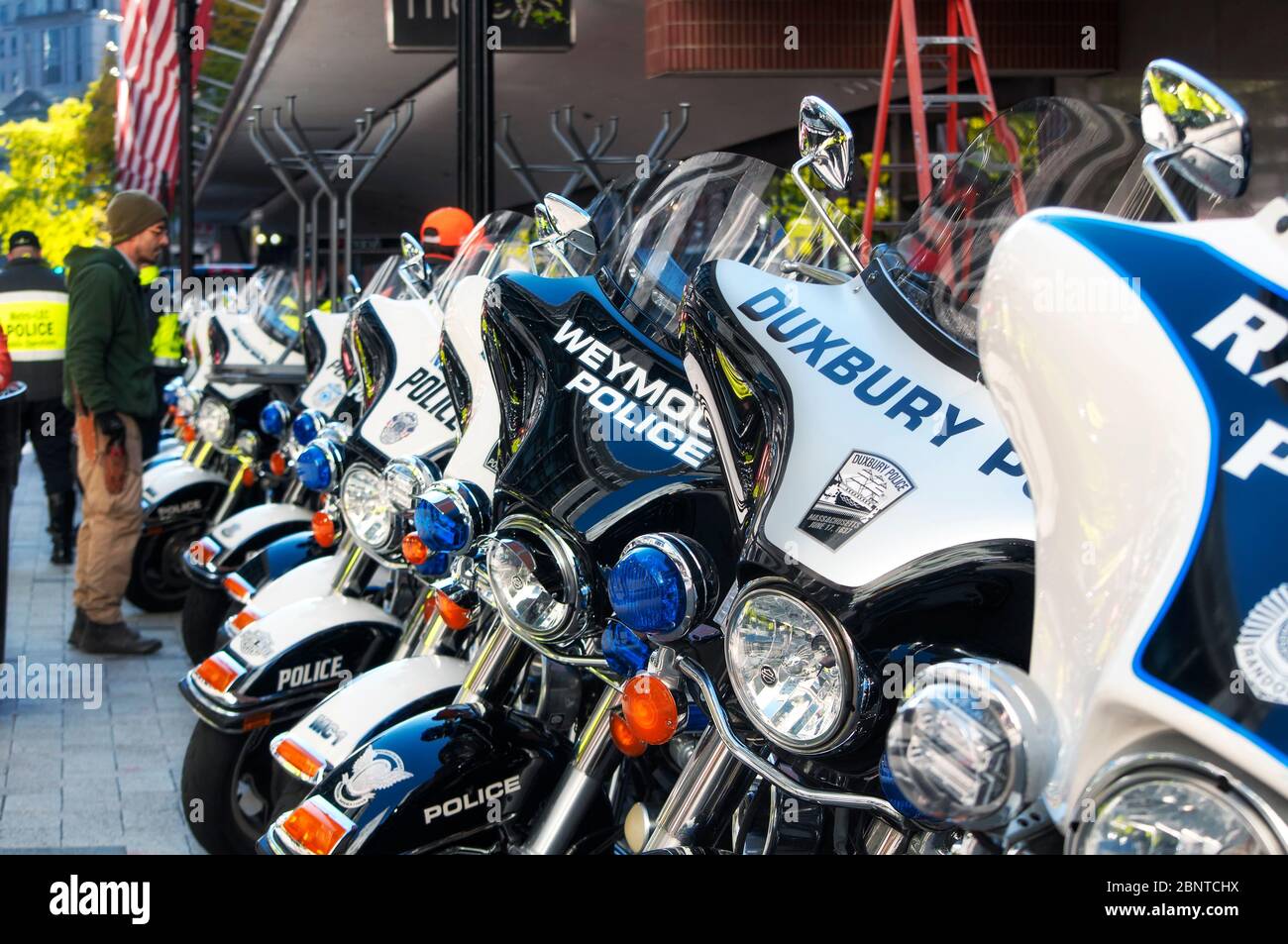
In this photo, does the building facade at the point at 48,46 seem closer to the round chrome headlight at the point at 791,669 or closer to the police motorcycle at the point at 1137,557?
the round chrome headlight at the point at 791,669

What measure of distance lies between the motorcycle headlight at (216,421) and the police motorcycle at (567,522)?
430 cm

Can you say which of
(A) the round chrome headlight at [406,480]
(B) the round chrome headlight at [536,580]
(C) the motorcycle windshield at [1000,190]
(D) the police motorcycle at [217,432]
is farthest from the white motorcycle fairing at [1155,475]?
(D) the police motorcycle at [217,432]

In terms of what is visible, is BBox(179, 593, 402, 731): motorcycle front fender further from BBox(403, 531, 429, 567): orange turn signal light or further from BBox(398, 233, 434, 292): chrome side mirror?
BBox(398, 233, 434, 292): chrome side mirror

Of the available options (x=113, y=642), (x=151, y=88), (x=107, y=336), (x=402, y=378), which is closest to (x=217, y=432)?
(x=107, y=336)

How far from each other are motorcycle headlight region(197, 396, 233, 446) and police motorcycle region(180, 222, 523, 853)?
301 cm

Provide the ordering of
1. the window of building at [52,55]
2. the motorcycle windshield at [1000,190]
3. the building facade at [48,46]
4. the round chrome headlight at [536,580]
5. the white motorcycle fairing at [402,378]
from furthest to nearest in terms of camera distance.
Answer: the white motorcycle fairing at [402,378], the window of building at [52,55], the building facade at [48,46], the round chrome headlight at [536,580], the motorcycle windshield at [1000,190]

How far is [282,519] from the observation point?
5961mm

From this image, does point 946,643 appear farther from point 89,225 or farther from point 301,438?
point 89,225

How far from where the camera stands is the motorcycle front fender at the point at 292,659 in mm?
3955

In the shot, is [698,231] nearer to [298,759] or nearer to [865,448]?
[865,448]

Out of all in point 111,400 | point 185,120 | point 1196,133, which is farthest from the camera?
point 185,120

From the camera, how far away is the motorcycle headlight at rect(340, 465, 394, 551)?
3.84 metres

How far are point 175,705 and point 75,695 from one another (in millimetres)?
495

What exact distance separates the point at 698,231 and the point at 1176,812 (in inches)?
69.4
